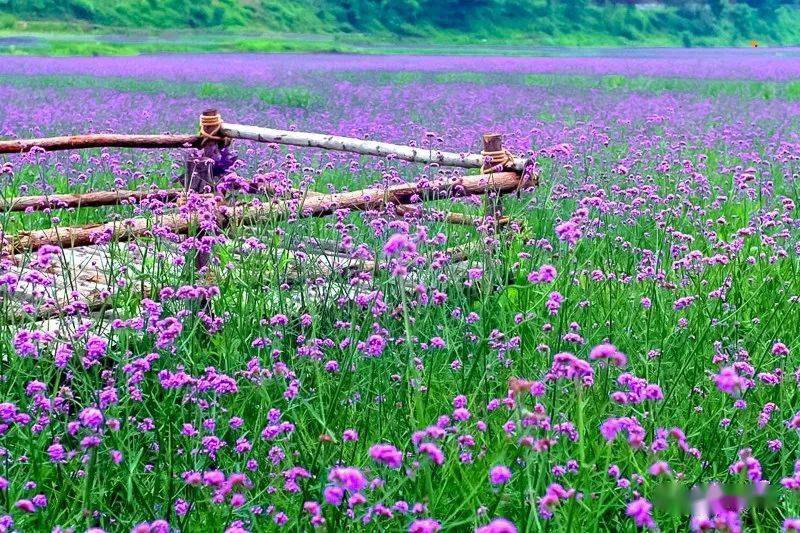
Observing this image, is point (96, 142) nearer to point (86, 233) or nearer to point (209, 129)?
point (209, 129)

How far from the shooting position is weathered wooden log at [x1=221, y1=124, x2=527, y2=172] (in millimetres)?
6094

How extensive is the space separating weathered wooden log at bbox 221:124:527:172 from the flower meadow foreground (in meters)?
0.44

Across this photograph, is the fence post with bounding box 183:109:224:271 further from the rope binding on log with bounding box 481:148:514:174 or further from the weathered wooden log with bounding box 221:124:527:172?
A: the rope binding on log with bounding box 481:148:514:174

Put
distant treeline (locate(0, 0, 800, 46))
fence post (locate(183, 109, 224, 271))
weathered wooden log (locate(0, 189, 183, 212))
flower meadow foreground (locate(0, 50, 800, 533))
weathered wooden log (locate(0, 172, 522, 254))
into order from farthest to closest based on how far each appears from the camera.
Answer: distant treeline (locate(0, 0, 800, 46))
fence post (locate(183, 109, 224, 271))
weathered wooden log (locate(0, 189, 183, 212))
weathered wooden log (locate(0, 172, 522, 254))
flower meadow foreground (locate(0, 50, 800, 533))

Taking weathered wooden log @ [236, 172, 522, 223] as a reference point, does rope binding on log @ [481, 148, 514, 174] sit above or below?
above

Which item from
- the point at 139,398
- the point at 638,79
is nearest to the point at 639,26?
the point at 638,79

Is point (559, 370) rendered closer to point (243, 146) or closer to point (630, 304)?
point (630, 304)

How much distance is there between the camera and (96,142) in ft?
21.7

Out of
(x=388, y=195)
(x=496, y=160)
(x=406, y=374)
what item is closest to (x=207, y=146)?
(x=388, y=195)

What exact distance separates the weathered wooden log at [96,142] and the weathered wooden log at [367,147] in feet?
1.19

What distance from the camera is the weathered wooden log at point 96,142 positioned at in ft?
19.9

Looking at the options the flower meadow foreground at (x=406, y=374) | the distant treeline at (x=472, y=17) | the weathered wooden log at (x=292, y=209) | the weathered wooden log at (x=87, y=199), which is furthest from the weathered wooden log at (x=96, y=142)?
the distant treeline at (x=472, y=17)

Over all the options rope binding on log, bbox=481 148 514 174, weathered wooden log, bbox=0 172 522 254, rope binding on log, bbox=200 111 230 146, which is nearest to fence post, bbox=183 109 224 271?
rope binding on log, bbox=200 111 230 146

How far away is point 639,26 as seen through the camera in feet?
173
